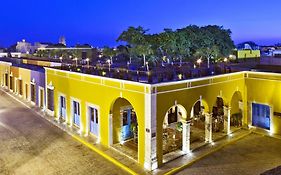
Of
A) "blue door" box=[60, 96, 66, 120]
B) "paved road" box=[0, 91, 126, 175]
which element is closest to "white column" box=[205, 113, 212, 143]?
"paved road" box=[0, 91, 126, 175]

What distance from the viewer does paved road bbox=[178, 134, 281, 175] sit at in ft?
43.3

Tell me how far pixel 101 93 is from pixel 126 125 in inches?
92.0

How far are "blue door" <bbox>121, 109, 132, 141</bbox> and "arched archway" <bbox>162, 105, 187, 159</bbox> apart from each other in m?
2.05

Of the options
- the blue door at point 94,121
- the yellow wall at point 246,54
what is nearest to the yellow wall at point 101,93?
the blue door at point 94,121

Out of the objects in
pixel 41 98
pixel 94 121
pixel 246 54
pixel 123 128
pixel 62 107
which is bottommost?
pixel 123 128

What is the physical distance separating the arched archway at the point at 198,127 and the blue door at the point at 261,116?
10.3ft

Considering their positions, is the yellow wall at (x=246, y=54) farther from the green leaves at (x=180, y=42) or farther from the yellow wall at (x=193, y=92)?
the yellow wall at (x=193, y=92)

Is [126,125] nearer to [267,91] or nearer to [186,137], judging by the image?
[186,137]

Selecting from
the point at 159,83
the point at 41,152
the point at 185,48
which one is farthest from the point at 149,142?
the point at 185,48

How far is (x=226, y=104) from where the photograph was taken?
57.6ft

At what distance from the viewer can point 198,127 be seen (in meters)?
19.1

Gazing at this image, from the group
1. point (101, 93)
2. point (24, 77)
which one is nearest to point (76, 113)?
point (101, 93)

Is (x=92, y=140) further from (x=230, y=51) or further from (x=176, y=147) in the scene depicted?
(x=230, y=51)

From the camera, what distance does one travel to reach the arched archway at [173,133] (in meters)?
15.0
